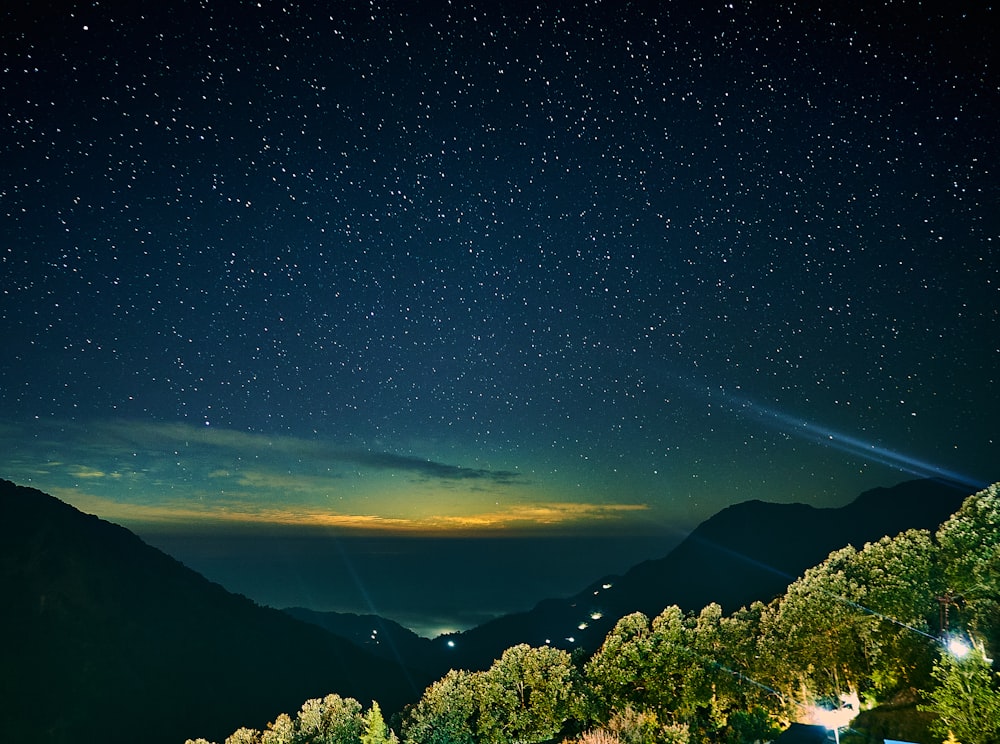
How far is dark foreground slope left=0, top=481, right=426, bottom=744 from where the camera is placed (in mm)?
111875

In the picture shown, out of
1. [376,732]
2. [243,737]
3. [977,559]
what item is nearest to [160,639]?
[243,737]

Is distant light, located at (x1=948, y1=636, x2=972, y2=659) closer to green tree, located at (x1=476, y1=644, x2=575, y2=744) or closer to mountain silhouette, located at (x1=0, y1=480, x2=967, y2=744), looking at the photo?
green tree, located at (x1=476, y1=644, x2=575, y2=744)

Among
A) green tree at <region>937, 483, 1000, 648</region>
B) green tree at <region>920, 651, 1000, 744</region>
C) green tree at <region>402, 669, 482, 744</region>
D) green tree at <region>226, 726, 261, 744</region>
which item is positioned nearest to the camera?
green tree at <region>920, 651, 1000, 744</region>

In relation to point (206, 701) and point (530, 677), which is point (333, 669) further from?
point (530, 677)

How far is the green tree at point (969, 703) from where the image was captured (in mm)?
15047

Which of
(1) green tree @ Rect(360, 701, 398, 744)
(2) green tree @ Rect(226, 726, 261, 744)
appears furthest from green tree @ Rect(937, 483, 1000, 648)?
(2) green tree @ Rect(226, 726, 261, 744)

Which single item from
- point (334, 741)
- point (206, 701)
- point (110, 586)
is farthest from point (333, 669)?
point (334, 741)

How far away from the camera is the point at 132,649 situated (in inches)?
5271

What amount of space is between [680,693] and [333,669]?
14384 centimetres

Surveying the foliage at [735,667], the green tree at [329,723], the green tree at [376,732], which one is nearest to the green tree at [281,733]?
the foliage at [735,667]

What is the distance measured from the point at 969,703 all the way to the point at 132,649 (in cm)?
17037

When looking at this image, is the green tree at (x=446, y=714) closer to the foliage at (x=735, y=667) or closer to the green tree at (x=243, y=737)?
the foliage at (x=735, y=667)

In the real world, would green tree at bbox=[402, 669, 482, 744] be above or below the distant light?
below

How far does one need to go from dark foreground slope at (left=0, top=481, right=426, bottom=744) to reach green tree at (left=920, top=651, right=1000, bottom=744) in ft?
410
